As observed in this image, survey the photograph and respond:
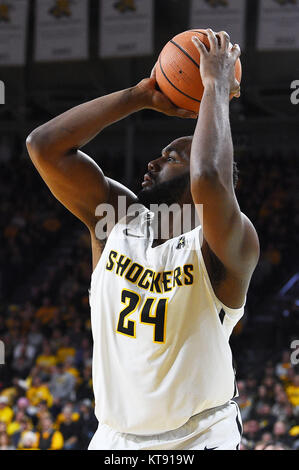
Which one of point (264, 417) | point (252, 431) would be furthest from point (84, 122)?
point (264, 417)

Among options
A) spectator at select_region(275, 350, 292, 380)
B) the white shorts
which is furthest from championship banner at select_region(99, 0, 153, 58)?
the white shorts

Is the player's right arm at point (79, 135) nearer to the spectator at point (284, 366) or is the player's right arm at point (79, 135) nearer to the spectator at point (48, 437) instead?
the spectator at point (48, 437)

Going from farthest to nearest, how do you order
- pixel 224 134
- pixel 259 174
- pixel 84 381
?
pixel 259 174 → pixel 84 381 → pixel 224 134

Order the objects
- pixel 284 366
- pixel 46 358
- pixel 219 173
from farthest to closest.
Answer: pixel 46 358 < pixel 284 366 < pixel 219 173

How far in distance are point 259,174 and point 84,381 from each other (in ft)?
24.2

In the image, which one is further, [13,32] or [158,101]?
[13,32]

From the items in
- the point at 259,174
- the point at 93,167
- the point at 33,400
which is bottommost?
the point at 33,400

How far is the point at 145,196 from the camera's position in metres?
2.61

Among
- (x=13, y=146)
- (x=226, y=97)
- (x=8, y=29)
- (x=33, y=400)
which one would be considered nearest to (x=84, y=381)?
(x=33, y=400)

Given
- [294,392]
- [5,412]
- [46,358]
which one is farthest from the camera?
[46,358]

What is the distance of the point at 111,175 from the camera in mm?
15938

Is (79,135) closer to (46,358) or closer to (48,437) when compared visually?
(48,437)

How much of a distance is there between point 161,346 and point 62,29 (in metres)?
11.0
